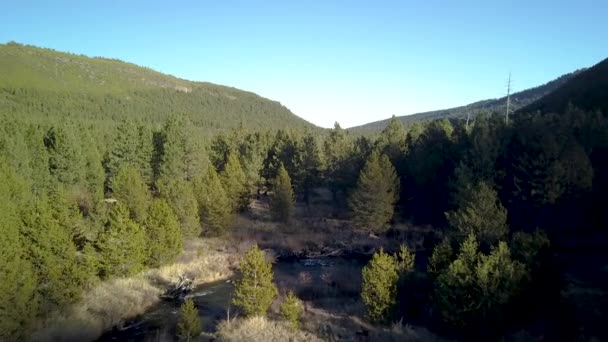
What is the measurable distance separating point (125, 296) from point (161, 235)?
21.9 feet

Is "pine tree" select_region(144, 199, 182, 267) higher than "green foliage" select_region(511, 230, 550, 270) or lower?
lower

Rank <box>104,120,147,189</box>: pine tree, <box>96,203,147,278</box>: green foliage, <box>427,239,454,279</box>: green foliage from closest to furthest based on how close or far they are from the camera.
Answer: <box>427,239,454,279</box>: green foliage
<box>96,203,147,278</box>: green foliage
<box>104,120,147,189</box>: pine tree

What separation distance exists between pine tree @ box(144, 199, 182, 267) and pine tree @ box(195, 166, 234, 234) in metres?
10.0

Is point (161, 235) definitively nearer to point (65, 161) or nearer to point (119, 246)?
point (119, 246)

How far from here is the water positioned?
29359mm

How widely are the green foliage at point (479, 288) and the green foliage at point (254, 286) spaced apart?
419 inches

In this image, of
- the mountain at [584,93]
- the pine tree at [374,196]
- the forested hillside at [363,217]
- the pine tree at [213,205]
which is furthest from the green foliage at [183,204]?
the mountain at [584,93]

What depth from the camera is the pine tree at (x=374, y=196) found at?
2060 inches

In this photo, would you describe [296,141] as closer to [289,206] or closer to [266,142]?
[266,142]

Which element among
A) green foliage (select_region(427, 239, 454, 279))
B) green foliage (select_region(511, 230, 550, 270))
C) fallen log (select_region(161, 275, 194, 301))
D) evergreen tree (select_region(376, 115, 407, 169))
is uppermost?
evergreen tree (select_region(376, 115, 407, 169))

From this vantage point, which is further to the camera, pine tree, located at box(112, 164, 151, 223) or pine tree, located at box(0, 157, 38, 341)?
pine tree, located at box(112, 164, 151, 223)

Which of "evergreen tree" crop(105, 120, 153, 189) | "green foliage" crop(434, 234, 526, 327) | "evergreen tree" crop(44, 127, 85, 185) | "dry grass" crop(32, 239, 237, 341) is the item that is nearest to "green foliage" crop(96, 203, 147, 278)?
"dry grass" crop(32, 239, 237, 341)

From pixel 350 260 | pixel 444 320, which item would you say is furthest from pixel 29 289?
pixel 350 260

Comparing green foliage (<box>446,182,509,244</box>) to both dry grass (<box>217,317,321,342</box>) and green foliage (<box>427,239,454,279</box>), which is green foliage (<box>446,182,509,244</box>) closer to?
green foliage (<box>427,239,454,279</box>)
